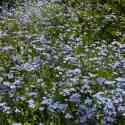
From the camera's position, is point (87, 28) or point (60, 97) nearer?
point (60, 97)

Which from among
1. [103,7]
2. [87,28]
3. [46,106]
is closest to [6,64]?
[46,106]

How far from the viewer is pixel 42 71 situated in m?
4.96

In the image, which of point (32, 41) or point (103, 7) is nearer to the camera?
point (32, 41)

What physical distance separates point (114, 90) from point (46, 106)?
0.76 metres

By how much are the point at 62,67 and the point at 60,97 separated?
0.68m

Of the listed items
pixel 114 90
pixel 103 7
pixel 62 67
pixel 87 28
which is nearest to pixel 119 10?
pixel 103 7

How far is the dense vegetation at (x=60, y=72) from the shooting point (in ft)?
13.6

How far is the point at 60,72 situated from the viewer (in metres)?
4.74

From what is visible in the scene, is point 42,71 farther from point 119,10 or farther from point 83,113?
point 119,10

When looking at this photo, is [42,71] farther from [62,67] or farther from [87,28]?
[87,28]

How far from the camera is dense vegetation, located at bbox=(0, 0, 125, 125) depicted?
4160mm

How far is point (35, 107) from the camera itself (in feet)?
14.1

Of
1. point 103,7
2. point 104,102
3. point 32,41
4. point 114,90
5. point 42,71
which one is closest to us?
point 104,102

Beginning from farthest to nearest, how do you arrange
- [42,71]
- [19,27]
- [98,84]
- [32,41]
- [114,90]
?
[19,27]
[32,41]
[42,71]
[98,84]
[114,90]
